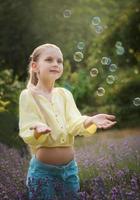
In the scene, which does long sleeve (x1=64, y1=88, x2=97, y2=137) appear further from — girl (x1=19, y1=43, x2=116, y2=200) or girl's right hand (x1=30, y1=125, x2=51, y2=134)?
girl's right hand (x1=30, y1=125, x2=51, y2=134)

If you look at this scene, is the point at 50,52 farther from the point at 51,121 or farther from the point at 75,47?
the point at 75,47

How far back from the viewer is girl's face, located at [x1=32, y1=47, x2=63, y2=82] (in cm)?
443

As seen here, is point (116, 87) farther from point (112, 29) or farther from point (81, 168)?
point (81, 168)

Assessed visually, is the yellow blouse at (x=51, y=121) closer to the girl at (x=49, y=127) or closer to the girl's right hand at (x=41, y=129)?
the girl at (x=49, y=127)

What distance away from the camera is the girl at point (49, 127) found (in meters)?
4.29

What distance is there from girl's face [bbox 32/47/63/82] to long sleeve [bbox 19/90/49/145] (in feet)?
0.57

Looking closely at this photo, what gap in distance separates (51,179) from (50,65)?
0.72 m

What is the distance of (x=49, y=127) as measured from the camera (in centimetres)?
437

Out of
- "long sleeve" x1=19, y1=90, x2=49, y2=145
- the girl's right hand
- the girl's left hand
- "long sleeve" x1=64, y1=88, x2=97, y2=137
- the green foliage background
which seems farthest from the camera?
the green foliage background

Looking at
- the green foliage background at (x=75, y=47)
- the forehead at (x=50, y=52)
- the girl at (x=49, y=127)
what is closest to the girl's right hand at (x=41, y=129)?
the girl at (x=49, y=127)

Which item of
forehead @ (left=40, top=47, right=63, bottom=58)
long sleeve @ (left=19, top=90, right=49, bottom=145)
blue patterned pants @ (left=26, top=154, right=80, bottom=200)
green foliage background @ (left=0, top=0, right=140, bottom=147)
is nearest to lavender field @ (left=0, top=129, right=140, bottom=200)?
blue patterned pants @ (left=26, top=154, right=80, bottom=200)

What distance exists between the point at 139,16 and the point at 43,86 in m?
11.2

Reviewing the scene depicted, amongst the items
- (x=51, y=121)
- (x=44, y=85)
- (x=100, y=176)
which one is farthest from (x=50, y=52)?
(x=100, y=176)

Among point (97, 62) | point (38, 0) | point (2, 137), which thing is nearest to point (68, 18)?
point (38, 0)
